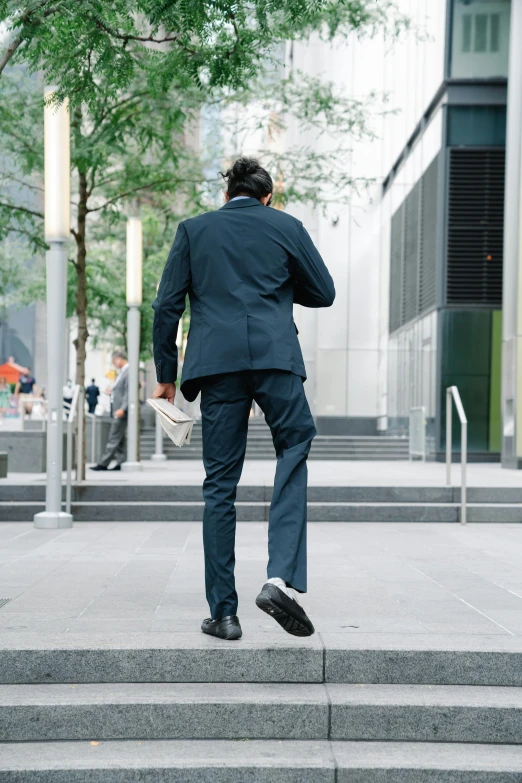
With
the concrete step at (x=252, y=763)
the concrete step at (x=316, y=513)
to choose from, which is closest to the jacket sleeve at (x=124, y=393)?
the concrete step at (x=316, y=513)

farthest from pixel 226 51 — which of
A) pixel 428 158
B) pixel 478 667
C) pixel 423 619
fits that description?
pixel 428 158

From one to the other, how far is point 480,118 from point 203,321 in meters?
16.9

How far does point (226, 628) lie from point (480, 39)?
1756cm

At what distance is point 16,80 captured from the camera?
47.6 feet

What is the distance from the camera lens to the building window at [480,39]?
65.3 ft

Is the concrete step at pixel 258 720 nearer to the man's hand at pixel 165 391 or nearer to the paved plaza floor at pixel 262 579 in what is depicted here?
the paved plaza floor at pixel 262 579

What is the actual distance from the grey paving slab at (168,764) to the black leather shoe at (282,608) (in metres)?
0.53

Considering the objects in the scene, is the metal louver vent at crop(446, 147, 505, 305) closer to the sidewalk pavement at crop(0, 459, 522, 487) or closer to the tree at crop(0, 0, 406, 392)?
the sidewalk pavement at crop(0, 459, 522, 487)

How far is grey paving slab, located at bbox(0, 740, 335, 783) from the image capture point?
383 cm

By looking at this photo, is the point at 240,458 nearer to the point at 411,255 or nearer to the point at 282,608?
the point at 282,608

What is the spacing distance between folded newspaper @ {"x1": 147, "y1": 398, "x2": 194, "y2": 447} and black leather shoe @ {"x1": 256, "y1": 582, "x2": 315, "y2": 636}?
2.46 ft

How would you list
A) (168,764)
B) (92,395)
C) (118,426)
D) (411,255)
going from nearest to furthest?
(168,764) → (118,426) → (411,255) → (92,395)

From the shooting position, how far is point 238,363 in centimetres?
442

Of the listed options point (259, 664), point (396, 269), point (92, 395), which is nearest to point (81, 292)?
point (259, 664)
